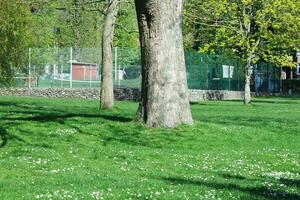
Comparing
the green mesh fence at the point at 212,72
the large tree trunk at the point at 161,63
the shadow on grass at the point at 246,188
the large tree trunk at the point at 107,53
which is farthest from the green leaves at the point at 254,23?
the shadow on grass at the point at 246,188

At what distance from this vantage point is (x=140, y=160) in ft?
38.1

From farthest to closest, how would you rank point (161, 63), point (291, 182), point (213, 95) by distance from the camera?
point (213, 95) → point (161, 63) → point (291, 182)

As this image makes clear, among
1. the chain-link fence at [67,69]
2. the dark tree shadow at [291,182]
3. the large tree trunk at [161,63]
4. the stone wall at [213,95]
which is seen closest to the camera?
the dark tree shadow at [291,182]

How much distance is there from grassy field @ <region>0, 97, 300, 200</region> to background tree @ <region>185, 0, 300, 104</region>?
58.0 feet

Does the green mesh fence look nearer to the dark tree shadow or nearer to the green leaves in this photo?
the green leaves

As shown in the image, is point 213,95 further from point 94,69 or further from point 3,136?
point 3,136

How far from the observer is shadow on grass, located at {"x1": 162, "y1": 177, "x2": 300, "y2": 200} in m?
7.97

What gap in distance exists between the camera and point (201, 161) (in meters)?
11.8

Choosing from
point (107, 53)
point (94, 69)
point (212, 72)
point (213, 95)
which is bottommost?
point (213, 95)

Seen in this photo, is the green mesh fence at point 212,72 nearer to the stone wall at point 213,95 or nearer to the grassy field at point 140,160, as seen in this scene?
the stone wall at point 213,95

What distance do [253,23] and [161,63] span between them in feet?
78.6

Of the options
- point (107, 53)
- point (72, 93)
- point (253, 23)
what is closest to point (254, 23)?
point (253, 23)

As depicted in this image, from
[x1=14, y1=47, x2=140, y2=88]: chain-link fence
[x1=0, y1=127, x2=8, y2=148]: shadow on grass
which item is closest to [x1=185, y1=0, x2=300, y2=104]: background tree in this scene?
[x1=14, y1=47, x2=140, y2=88]: chain-link fence

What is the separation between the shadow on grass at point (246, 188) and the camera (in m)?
7.97
